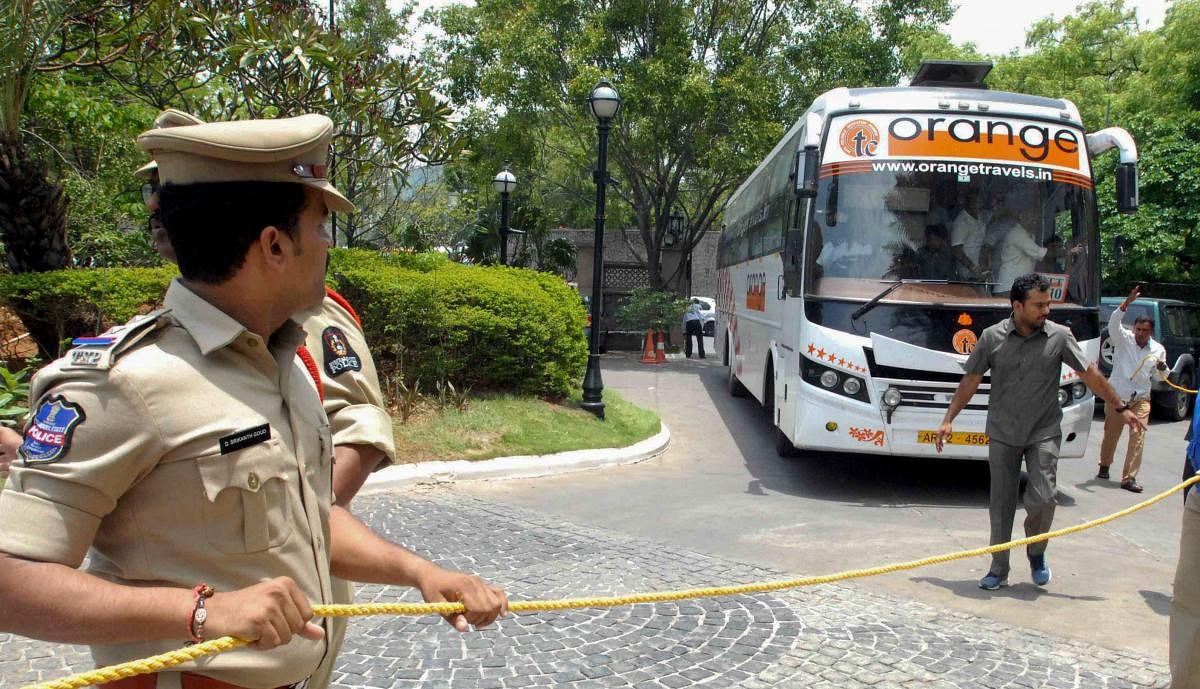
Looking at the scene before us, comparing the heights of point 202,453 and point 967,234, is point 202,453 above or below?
below

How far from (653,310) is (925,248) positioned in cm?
1435

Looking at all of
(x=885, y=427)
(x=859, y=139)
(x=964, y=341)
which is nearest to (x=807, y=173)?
(x=859, y=139)

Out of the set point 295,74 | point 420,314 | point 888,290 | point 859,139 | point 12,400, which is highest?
point 295,74

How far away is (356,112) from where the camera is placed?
395 inches

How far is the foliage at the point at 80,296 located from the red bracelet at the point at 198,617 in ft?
26.5

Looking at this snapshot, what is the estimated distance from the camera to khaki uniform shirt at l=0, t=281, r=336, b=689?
149 cm

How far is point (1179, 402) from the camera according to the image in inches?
581

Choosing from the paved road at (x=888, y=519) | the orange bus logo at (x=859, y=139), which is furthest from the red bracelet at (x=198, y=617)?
the orange bus logo at (x=859, y=139)

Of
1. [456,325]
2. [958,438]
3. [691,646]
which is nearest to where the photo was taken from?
[691,646]

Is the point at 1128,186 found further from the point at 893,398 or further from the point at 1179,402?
the point at 1179,402

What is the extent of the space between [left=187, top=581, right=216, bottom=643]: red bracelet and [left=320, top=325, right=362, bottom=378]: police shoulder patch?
0.87 meters

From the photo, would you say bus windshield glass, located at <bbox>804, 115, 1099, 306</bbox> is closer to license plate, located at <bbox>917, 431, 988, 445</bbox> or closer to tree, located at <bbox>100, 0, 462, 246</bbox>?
license plate, located at <bbox>917, 431, 988, 445</bbox>

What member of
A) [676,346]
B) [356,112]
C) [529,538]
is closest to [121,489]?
[529,538]

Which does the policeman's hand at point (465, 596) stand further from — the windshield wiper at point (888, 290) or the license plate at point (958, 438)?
the license plate at point (958, 438)
